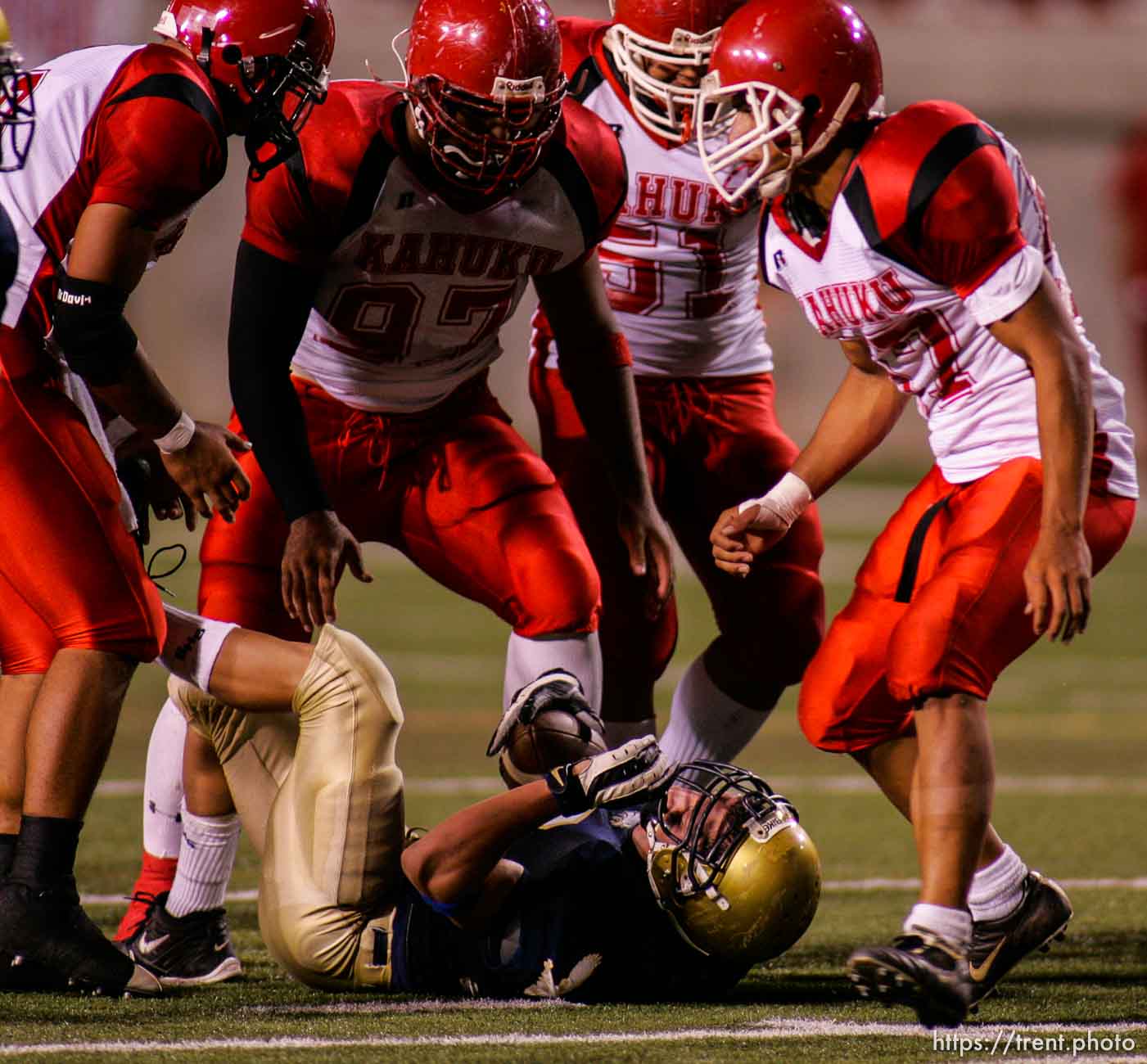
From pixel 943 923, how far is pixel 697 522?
163 cm

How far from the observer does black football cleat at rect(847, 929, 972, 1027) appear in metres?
2.98

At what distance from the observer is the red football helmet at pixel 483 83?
3518mm

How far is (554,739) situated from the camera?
3.57 m

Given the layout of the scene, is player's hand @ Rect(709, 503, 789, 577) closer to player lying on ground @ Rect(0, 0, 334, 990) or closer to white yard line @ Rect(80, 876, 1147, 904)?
player lying on ground @ Rect(0, 0, 334, 990)

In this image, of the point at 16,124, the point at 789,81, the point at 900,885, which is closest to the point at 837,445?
the point at 789,81

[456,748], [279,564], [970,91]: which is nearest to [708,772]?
[279,564]

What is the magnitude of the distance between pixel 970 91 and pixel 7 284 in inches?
669

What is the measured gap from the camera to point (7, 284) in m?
2.97

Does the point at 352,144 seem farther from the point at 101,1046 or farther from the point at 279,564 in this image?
the point at 101,1046

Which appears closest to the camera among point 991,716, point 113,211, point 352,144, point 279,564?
point 113,211

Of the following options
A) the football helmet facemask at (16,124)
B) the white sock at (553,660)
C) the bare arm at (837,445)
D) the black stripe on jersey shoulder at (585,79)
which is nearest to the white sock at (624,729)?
the white sock at (553,660)

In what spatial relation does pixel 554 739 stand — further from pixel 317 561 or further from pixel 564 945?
pixel 317 561

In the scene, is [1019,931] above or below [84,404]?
below

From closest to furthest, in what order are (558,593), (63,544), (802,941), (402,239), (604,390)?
(63,544) < (402,239) < (558,593) < (604,390) < (802,941)
